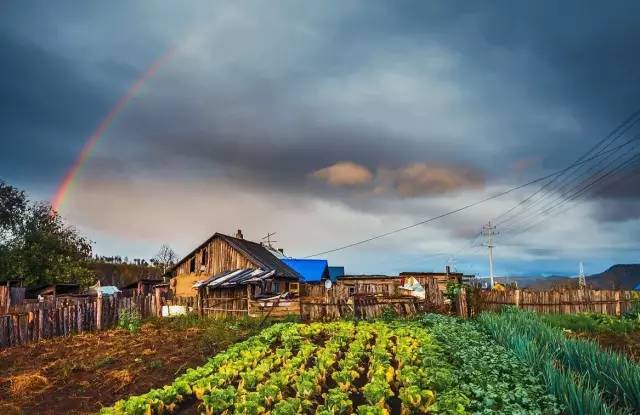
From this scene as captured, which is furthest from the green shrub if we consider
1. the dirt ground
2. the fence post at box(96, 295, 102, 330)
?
the dirt ground

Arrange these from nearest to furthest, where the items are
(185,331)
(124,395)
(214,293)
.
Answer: (124,395), (185,331), (214,293)

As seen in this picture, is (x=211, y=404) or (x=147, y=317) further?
(x=147, y=317)

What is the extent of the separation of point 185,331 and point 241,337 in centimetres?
435

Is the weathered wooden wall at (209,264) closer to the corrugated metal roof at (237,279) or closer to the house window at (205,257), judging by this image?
the house window at (205,257)

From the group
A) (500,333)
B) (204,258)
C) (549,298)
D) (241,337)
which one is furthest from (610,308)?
(204,258)

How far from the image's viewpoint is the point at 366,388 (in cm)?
943

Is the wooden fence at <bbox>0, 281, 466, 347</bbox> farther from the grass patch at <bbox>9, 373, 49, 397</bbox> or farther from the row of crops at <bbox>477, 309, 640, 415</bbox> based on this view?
the row of crops at <bbox>477, 309, 640, 415</bbox>

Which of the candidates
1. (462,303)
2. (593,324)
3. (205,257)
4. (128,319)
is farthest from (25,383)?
(205,257)

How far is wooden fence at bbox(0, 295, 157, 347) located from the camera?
19166 mm

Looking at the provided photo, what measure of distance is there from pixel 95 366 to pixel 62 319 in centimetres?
903

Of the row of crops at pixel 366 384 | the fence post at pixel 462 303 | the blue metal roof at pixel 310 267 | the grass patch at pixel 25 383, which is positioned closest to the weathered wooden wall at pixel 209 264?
the blue metal roof at pixel 310 267

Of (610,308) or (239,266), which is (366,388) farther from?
(239,266)

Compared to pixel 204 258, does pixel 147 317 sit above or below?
below

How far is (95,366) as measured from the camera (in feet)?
45.9
